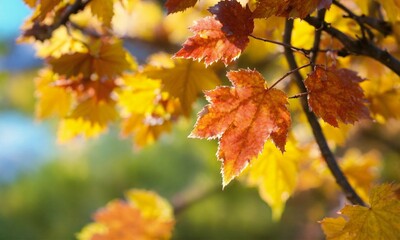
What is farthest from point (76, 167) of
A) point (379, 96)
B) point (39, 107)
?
point (379, 96)

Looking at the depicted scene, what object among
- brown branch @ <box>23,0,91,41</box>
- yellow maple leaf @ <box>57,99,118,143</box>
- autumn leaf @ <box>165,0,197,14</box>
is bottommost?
autumn leaf @ <box>165,0,197,14</box>

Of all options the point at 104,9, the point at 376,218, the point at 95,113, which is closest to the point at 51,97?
the point at 95,113

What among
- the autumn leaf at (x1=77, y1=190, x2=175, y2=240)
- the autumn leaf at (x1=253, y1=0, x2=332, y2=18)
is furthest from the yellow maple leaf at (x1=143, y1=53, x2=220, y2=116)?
the autumn leaf at (x1=77, y1=190, x2=175, y2=240)

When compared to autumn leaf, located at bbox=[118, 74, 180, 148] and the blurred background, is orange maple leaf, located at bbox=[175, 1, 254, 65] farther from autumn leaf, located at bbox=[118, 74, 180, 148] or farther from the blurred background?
the blurred background

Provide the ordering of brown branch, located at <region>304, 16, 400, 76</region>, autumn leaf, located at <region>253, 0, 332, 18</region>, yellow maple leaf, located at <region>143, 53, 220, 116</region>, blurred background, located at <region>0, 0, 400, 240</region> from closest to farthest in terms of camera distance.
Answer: autumn leaf, located at <region>253, 0, 332, 18</region> → brown branch, located at <region>304, 16, 400, 76</region> → yellow maple leaf, located at <region>143, 53, 220, 116</region> → blurred background, located at <region>0, 0, 400, 240</region>

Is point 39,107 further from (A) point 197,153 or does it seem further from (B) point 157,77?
(A) point 197,153
